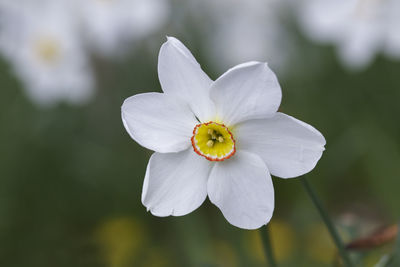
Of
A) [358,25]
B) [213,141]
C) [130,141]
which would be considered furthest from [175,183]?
[130,141]

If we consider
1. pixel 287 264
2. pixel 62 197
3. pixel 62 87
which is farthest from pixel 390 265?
pixel 62 87

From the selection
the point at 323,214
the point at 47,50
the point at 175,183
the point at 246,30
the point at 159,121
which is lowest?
the point at 246,30

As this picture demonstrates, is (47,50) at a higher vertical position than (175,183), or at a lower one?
lower

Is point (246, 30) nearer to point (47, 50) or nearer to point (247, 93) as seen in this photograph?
point (47, 50)

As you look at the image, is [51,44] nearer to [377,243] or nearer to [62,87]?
[62,87]

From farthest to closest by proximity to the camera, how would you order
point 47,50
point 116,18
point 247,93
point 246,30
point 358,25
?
point 246,30, point 47,50, point 116,18, point 358,25, point 247,93

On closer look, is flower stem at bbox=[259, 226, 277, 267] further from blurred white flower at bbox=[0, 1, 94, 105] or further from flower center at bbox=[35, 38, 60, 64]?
flower center at bbox=[35, 38, 60, 64]

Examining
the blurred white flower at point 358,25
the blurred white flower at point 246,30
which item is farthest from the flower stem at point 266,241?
the blurred white flower at point 246,30
